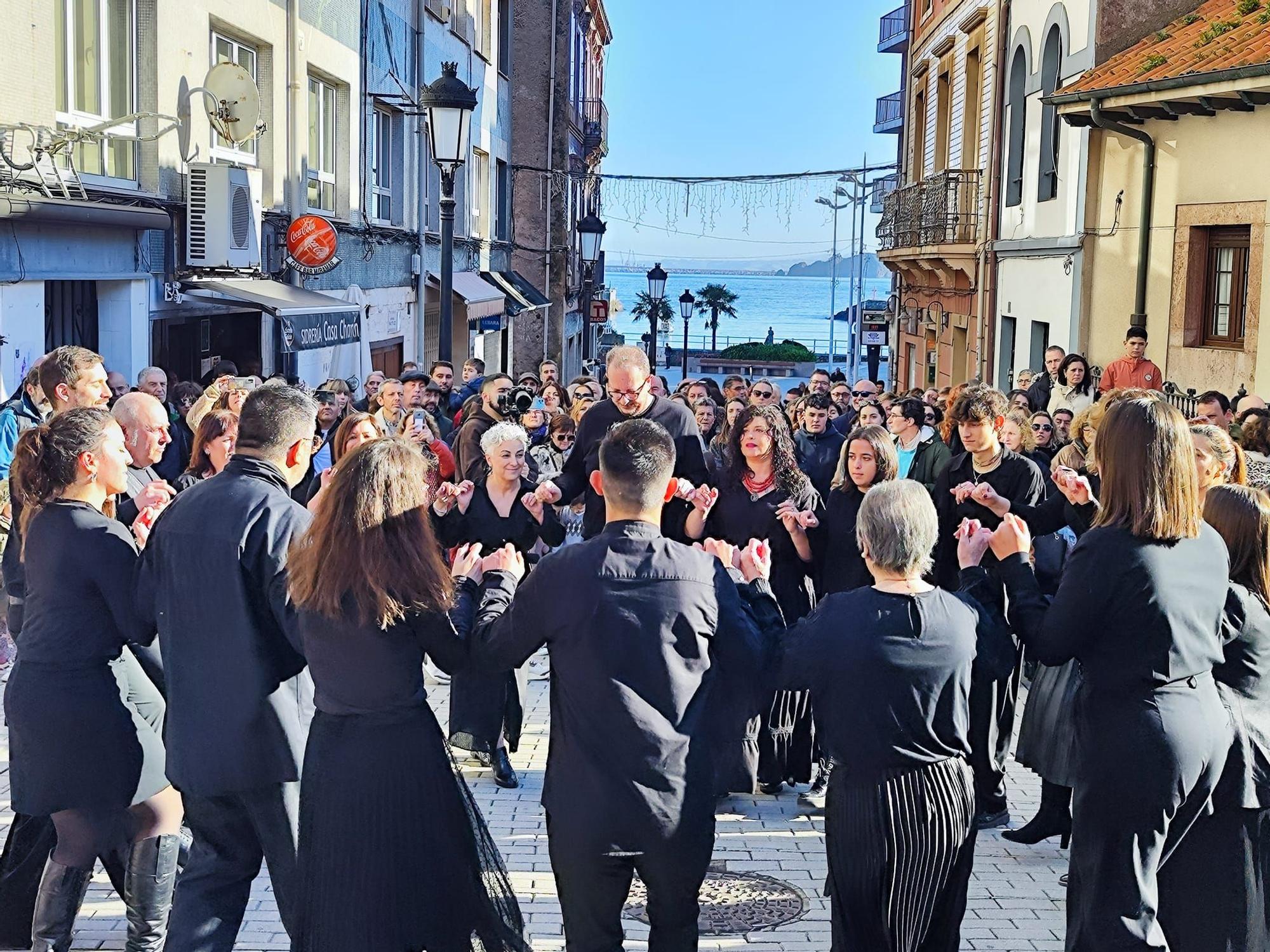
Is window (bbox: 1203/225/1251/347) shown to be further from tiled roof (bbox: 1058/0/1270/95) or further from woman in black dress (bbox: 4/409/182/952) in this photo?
woman in black dress (bbox: 4/409/182/952)

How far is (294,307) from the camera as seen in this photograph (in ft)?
48.8

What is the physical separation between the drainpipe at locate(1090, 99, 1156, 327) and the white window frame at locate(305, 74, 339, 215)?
9172mm

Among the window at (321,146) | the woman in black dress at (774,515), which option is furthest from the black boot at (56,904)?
the window at (321,146)

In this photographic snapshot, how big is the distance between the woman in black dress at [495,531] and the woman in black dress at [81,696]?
230cm

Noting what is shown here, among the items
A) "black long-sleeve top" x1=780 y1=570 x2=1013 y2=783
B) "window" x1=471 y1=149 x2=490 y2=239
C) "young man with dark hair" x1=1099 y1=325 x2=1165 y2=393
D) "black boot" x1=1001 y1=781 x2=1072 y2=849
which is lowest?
"black boot" x1=1001 y1=781 x2=1072 y2=849

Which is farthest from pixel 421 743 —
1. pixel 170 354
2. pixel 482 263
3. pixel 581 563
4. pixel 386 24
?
pixel 482 263

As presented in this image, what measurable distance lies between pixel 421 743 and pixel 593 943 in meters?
0.75

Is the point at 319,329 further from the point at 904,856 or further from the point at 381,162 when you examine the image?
the point at 904,856

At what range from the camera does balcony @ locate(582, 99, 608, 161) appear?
4403cm

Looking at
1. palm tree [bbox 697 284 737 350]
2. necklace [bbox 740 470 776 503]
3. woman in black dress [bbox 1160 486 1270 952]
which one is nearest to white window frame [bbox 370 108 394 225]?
necklace [bbox 740 470 776 503]

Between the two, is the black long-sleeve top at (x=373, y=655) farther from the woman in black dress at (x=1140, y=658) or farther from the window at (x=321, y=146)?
the window at (x=321, y=146)

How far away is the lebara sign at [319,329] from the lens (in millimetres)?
15102

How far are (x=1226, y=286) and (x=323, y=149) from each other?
10923 millimetres

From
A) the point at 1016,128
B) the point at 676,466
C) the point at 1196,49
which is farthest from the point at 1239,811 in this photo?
the point at 1016,128
